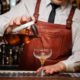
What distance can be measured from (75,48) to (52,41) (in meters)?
0.19

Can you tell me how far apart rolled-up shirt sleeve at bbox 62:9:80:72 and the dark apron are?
4 centimetres

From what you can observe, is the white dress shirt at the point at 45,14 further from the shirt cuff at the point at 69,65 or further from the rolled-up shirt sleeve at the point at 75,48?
the shirt cuff at the point at 69,65

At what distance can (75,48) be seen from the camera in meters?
1.86

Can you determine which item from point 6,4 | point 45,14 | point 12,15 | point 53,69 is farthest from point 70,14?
point 6,4

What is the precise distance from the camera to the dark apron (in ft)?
6.44

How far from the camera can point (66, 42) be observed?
1991mm

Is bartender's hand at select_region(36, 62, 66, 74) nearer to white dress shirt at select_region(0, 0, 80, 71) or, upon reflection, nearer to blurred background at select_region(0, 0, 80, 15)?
white dress shirt at select_region(0, 0, 80, 71)

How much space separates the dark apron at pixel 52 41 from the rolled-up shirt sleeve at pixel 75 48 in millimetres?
39

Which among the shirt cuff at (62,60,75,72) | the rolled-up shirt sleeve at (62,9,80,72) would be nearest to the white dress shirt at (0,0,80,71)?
the rolled-up shirt sleeve at (62,9,80,72)

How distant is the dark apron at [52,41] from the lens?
1.96 metres

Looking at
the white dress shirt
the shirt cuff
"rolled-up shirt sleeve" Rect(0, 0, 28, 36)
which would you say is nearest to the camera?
the shirt cuff

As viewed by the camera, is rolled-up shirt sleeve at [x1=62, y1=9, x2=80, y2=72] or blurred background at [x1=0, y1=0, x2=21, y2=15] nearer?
rolled-up shirt sleeve at [x1=62, y1=9, x2=80, y2=72]

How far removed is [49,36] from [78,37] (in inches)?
8.4

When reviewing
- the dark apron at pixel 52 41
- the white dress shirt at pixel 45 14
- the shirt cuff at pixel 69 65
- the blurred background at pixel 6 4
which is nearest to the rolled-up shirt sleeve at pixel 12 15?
the white dress shirt at pixel 45 14
